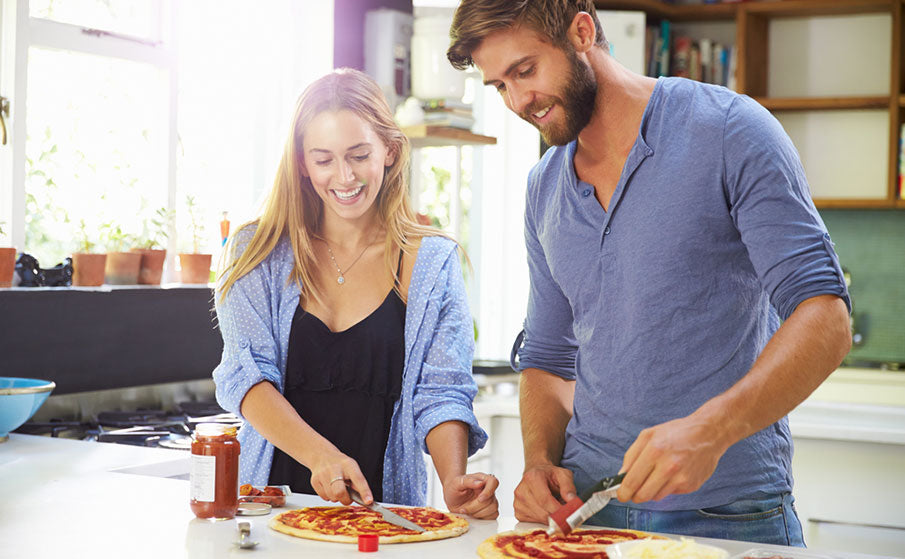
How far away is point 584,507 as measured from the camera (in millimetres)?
1428

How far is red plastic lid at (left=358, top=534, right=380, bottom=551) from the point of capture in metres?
1.44

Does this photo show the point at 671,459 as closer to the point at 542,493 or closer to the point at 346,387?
the point at 542,493

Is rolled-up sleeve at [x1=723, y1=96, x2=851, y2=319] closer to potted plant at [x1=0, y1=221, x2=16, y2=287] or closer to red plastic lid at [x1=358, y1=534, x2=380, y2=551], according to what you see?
red plastic lid at [x1=358, y1=534, x2=380, y2=551]


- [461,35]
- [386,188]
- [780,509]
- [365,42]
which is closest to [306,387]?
[386,188]

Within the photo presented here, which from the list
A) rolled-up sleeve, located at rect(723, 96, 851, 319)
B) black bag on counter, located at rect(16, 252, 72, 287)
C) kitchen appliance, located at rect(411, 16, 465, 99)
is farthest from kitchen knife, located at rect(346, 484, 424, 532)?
kitchen appliance, located at rect(411, 16, 465, 99)

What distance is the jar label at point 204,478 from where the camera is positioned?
1.61m

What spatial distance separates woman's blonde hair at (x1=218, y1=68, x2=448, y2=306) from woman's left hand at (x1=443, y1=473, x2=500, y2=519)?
0.50 m

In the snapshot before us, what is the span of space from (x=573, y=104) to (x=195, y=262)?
2.06m

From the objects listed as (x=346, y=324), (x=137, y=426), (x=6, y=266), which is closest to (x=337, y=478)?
(x=346, y=324)

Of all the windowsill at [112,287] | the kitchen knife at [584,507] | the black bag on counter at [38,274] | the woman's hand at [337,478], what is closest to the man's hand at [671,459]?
the kitchen knife at [584,507]

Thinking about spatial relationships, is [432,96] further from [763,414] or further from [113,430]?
[763,414]

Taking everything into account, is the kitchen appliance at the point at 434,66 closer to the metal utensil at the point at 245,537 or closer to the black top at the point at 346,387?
the black top at the point at 346,387

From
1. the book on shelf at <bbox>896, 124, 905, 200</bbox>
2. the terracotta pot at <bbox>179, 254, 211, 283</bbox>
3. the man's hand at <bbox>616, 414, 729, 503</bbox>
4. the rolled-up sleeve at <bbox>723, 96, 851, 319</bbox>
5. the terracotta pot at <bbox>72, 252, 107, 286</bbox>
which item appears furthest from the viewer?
the book on shelf at <bbox>896, 124, 905, 200</bbox>

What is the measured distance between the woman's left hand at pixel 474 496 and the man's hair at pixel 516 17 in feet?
2.35
